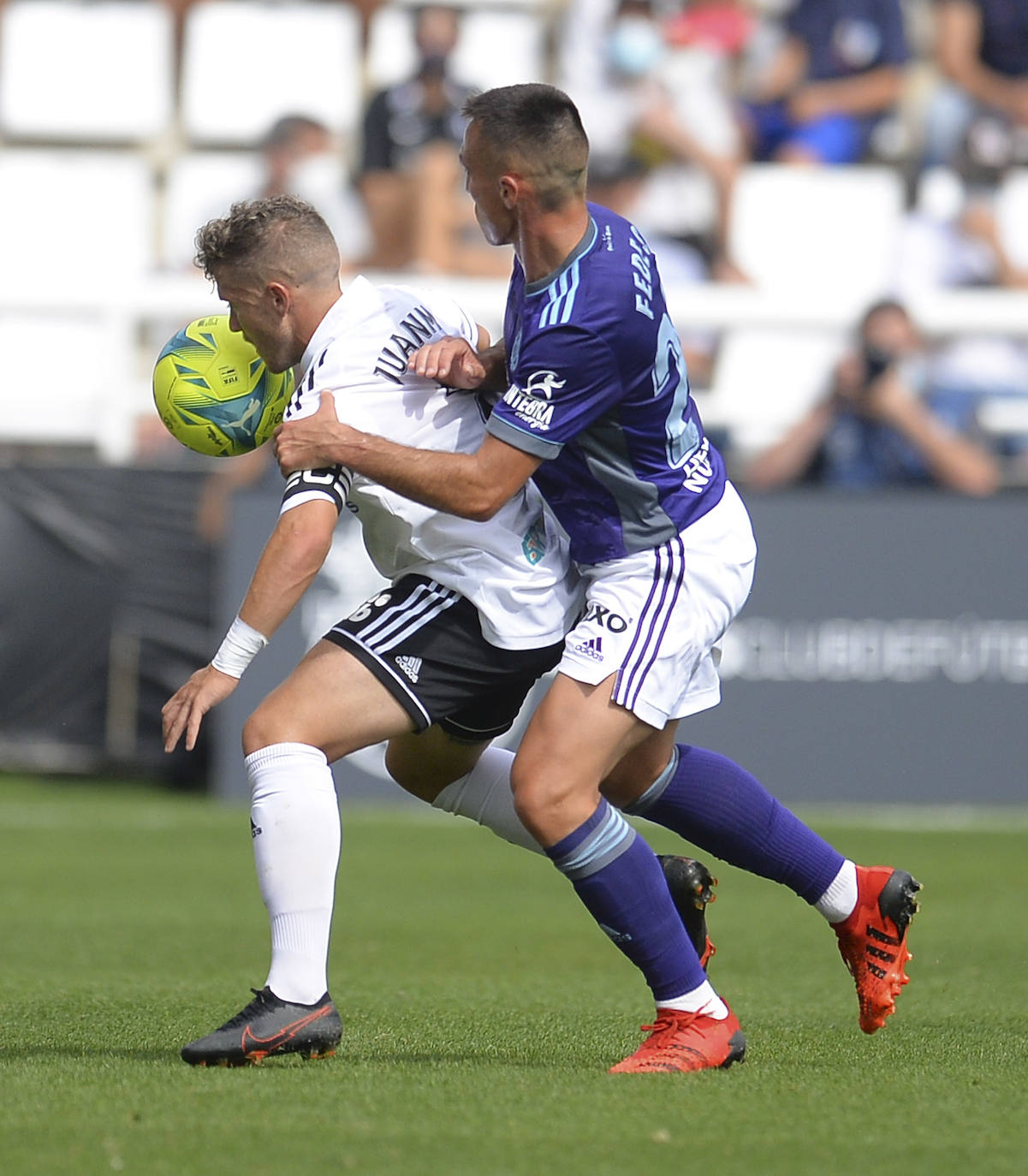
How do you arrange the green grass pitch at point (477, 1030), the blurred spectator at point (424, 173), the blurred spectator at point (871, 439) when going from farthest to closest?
the blurred spectator at point (424, 173), the blurred spectator at point (871, 439), the green grass pitch at point (477, 1030)

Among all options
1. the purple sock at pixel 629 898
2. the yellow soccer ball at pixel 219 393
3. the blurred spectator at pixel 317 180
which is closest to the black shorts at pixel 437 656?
the purple sock at pixel 629 898

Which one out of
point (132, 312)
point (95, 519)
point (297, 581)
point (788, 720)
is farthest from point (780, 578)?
point (297, 581)

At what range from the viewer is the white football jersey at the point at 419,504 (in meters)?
4.31

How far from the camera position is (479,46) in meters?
15.1

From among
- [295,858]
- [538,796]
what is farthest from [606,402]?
[295,858]

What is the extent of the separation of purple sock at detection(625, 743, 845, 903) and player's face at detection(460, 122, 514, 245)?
55.3 inches

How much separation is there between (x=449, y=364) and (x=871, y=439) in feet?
24.1

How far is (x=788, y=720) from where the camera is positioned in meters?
10.4

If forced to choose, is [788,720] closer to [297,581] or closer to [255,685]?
[255,685]

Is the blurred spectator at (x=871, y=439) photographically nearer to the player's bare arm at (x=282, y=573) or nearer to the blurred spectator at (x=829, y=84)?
the blurred spectator at (x=829, y=84)

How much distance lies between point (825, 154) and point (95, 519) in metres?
6.61

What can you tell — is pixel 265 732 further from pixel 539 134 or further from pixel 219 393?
pixel 539 134

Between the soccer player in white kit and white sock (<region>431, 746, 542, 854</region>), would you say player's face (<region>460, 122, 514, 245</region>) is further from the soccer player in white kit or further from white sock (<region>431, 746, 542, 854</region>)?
white sock (<region>431, 746, 542, 854</region>)

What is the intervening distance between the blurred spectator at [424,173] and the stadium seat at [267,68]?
4.82ft
